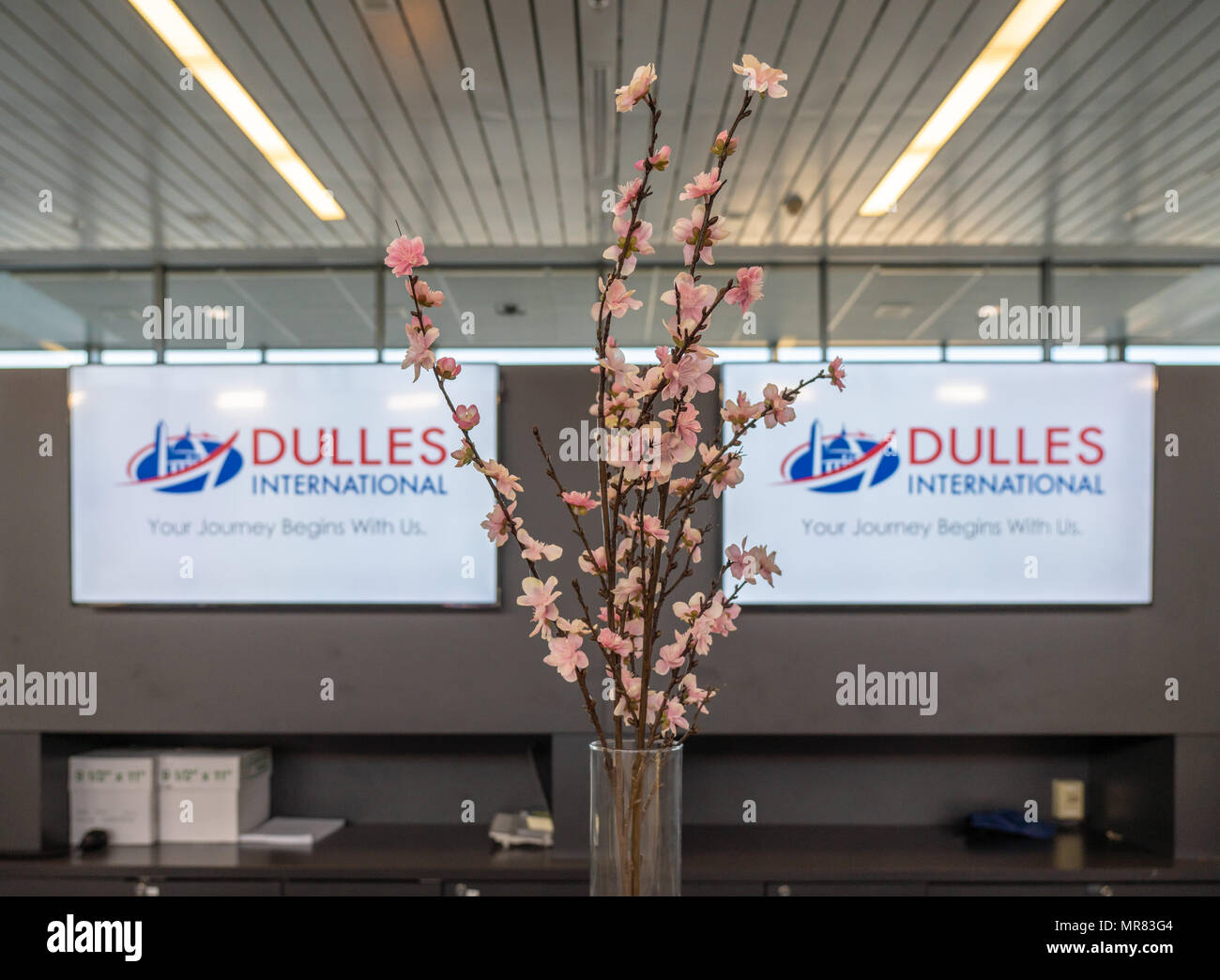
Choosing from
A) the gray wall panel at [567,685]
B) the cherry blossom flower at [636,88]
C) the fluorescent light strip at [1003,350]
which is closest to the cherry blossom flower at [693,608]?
the cherry blossom flower at [636,88]

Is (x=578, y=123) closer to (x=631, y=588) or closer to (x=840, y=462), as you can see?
(x=840, y=462)

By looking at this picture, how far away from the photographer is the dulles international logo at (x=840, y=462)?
259cm

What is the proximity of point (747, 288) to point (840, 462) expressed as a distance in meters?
1.69

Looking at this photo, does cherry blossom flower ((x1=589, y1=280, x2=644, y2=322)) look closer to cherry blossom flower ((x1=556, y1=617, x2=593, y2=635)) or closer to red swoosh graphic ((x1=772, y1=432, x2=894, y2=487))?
cherry blossom flower ((x1=556, y1=617, x2=593, y2=635))

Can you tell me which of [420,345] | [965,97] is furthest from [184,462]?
[965,97]

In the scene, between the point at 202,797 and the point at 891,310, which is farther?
the point at 891,310

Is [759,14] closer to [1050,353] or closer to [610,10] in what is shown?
[610,10]

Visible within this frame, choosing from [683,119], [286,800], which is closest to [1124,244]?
[683,119]

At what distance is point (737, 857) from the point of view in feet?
8.16

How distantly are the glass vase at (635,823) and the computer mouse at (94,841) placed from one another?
224cm

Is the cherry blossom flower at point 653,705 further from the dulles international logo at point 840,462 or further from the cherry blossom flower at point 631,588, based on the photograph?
the dulles international logo at point 840,462

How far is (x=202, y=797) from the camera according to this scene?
2617 millimetres

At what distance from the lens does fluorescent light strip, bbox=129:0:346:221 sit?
2.97m
